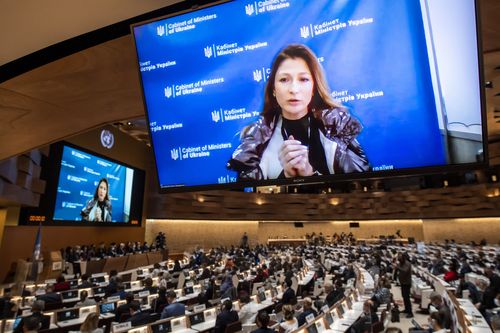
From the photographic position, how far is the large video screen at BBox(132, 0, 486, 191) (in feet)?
7.44

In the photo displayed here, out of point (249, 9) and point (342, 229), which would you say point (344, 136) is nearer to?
point (249, 9)

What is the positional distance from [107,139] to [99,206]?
4.28 metres

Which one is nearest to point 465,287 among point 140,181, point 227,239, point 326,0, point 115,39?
point 326,0

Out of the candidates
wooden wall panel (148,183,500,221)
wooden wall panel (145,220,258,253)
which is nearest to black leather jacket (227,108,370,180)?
wooden wall panel (148,183,500,221)

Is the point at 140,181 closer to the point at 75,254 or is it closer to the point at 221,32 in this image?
the point at 75,254

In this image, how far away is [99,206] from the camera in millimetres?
19781

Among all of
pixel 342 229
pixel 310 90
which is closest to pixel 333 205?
pixel 342 229

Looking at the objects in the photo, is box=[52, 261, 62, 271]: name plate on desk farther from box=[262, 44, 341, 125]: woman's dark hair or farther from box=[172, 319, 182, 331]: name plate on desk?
box=[262, 44, 341, 125]: woman's dark hair

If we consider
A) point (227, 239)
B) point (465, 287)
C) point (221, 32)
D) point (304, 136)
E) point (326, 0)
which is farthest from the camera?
point (227, 239)

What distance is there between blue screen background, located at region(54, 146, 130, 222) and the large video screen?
1666cm

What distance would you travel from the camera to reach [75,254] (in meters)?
16.0

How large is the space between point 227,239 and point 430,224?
19821 millimetres

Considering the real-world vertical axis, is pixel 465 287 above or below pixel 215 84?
below

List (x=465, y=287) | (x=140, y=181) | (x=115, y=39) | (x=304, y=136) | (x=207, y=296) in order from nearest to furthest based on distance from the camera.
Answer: (x=304, y=136) < (x=115, y=39) < (x=465, y=287) < (x=207, y=296) < (x=140, y=181)
